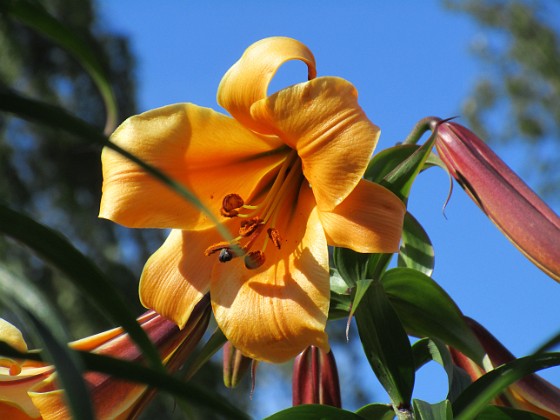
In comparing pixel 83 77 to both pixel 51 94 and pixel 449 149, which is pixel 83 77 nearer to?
pixel 51 94

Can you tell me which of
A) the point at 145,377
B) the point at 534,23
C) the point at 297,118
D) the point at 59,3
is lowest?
the point at 145,377

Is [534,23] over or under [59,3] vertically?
under

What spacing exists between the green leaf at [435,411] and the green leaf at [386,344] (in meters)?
0.03

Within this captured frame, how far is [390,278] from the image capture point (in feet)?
2.63

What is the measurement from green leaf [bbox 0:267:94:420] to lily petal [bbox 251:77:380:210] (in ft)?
1.41

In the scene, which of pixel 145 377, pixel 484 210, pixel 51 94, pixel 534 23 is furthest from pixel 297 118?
pixel 51 94

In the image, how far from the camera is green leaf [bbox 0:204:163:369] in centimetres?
33

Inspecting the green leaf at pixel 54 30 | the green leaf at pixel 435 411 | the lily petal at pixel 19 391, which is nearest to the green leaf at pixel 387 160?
the green leaf at pixel 435 411

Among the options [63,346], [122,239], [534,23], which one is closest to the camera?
[63,346]

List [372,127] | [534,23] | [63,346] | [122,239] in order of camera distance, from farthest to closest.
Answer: [122,239] → [534,23] → [372,127] → [63,346]

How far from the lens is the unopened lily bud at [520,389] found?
30.0 inches

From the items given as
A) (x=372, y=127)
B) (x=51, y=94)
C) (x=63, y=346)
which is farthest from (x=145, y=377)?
(x=51, y=94)

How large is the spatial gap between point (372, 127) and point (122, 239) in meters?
8.66

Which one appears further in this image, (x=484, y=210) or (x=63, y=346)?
(x=484, y=210)
